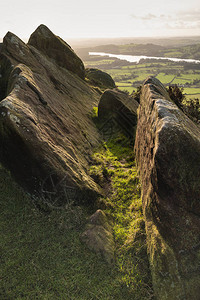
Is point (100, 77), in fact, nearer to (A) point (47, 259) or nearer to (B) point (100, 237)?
(B) point (100, 237)

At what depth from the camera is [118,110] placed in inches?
855

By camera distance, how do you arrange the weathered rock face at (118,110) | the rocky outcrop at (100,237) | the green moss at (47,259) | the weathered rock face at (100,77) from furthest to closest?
the weathered rock face at (100,77)
the weathered rock face at (118,110)
the rocky outcrop at (100,237)
the green moss at (47,259)

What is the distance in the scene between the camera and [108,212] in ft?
37.8

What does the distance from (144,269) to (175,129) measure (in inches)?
242

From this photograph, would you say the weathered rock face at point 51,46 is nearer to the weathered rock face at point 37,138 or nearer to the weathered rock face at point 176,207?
the weathered rock face at point 37,138

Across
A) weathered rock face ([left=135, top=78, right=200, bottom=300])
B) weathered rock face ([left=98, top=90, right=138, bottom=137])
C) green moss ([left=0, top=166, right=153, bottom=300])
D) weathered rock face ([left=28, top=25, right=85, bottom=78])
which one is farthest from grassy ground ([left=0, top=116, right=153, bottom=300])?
weathered rock face ([left=28, top=25, right=85, bottom=78])

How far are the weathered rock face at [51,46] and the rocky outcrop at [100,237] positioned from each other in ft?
70.5

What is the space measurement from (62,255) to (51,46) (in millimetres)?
23843

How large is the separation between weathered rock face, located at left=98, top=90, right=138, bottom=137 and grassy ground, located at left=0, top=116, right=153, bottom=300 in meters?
10.5

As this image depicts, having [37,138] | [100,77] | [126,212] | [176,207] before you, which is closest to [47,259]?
[126,212]

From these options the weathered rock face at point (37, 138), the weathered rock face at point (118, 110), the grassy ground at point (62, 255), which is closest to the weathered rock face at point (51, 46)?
the weathered rock face at point (37, 138)

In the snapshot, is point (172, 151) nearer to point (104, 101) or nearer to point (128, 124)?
point (128, 124)

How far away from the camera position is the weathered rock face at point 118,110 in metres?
20.8

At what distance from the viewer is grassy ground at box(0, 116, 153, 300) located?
817 centimetres
